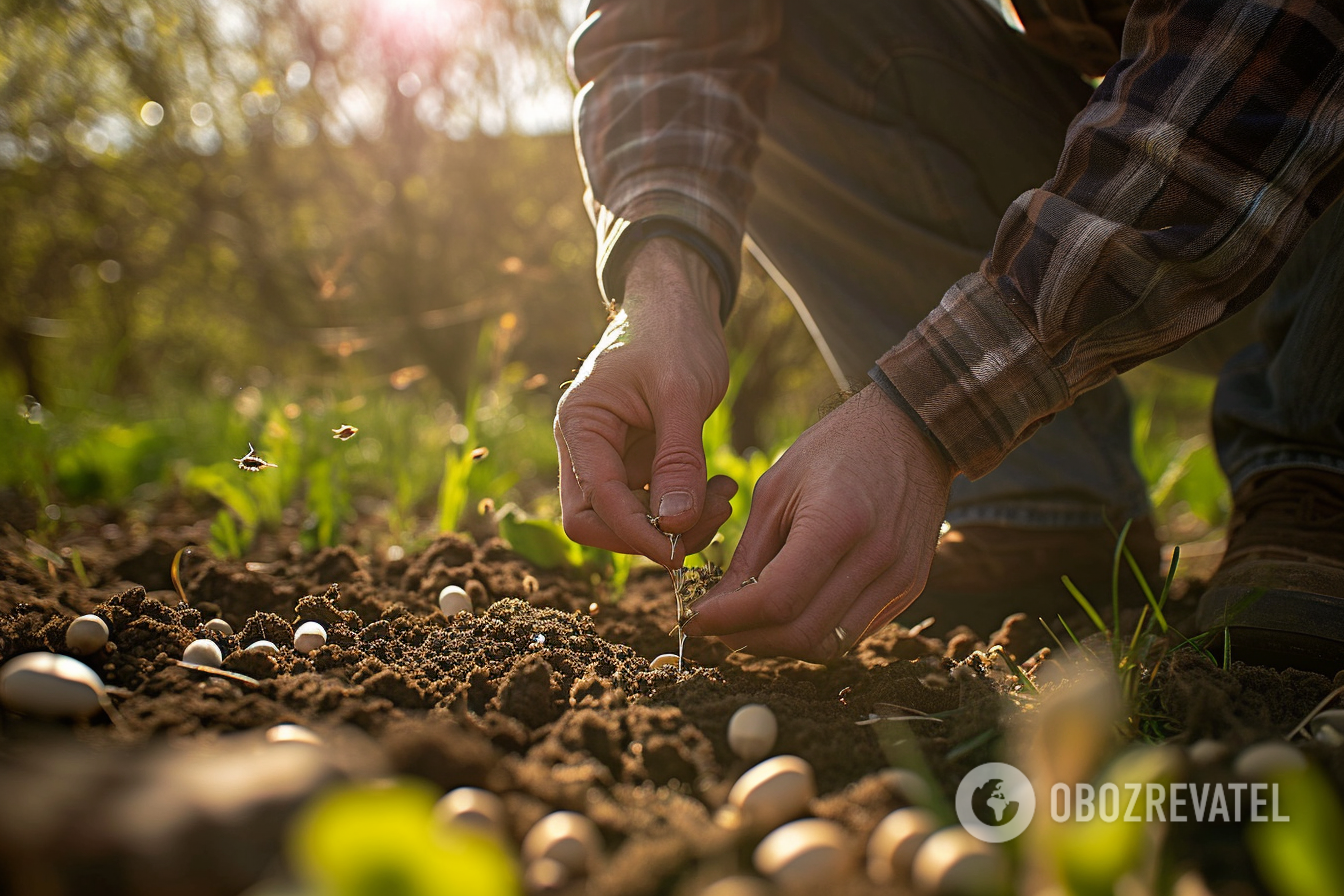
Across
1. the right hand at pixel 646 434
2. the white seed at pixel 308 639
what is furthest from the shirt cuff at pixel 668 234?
the white seed at pixel 308 639

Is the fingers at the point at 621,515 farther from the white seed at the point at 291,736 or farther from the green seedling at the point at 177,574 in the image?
the green seedling at the point at 177,574

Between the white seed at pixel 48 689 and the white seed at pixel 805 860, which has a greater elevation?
the white seed at pixel 48 689

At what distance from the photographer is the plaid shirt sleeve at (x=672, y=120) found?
4.82 ft

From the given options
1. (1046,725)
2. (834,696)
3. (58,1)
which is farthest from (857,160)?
(58,1)

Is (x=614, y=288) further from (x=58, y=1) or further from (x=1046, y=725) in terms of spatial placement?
(x=58, y=1)

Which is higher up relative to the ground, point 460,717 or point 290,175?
point 290,175

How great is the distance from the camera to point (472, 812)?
1.83 ft

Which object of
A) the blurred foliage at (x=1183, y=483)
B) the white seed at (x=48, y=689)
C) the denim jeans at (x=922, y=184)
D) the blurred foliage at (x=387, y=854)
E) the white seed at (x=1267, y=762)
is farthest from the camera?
the blurred foliage at (x=1183, y=483)

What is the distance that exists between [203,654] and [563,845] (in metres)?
0.59

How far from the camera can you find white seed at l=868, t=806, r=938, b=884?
55 cm

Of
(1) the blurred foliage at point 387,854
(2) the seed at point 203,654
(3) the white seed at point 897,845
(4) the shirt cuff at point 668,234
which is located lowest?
(3) the white seed at point 897,845

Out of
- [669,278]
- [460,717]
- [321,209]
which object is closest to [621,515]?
[460,717]

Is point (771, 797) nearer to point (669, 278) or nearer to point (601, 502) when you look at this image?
point (601, 502)

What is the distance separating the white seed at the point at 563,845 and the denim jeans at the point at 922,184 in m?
1.33
